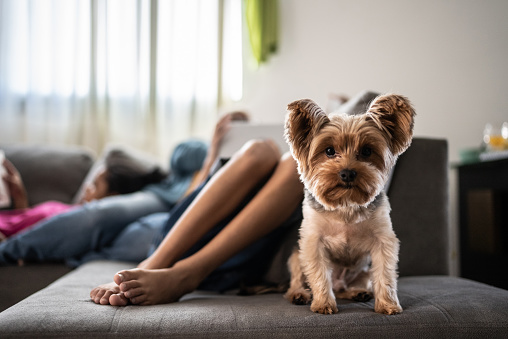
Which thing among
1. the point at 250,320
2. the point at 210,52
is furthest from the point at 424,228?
the point at 210,52

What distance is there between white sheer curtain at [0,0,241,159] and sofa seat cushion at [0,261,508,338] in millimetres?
2664

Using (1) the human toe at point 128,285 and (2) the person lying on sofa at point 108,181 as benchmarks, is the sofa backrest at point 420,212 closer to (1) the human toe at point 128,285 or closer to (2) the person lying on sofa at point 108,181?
(1) the human toe at point 128,285

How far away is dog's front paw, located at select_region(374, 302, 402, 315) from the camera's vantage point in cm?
115

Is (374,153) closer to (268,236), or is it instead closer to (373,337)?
(373,337)

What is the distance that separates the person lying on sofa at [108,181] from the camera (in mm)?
2795

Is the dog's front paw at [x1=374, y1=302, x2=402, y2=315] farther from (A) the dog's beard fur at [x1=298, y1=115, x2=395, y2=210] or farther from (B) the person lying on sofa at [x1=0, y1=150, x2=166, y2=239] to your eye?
(B) the person lying on sofa at [x1=0, y1=150, x2=166, y2=239]

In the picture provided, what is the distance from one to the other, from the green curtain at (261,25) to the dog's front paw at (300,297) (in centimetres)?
265

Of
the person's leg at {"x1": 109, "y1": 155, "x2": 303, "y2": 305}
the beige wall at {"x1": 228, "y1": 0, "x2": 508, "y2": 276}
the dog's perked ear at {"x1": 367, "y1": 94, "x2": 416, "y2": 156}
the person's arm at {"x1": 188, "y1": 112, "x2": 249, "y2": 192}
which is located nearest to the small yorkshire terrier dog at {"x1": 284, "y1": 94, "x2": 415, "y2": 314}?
the dog's perked ear at {"x1": 367, "y1": 94, "x2": 416, "y2": 156}

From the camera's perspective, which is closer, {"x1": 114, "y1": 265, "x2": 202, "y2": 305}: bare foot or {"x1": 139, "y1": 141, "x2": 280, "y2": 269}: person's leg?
{"x1": 114, "y1": 265, "x2": 202, "y2": 305}: bare foot

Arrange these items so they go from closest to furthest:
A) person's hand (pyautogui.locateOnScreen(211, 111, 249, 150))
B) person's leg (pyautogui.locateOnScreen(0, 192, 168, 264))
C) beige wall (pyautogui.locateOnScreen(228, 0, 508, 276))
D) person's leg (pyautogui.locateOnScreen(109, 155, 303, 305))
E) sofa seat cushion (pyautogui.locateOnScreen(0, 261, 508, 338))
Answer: sofa seat cushion (pyautogui.locateOnScreen(0, 261, 508, 338)) → person's leg (pyautogui.locateOnScreen(109, 155, 303, 305)) → person's leg (pyautogui.locateOnScreen(0, 192, 168, 264)) → person's hand (pyautogui.locateOnScreen(211, 111, 249, 150)) → beige wall (pyautogui.locateOnScreen(228, 0, 508, 276))

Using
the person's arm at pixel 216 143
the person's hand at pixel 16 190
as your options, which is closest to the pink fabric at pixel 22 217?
the person's hand at pixel 16 190

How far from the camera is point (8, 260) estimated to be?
2.16m

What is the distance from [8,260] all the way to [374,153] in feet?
6.20

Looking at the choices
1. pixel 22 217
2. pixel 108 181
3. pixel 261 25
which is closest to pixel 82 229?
pixel 22 217
